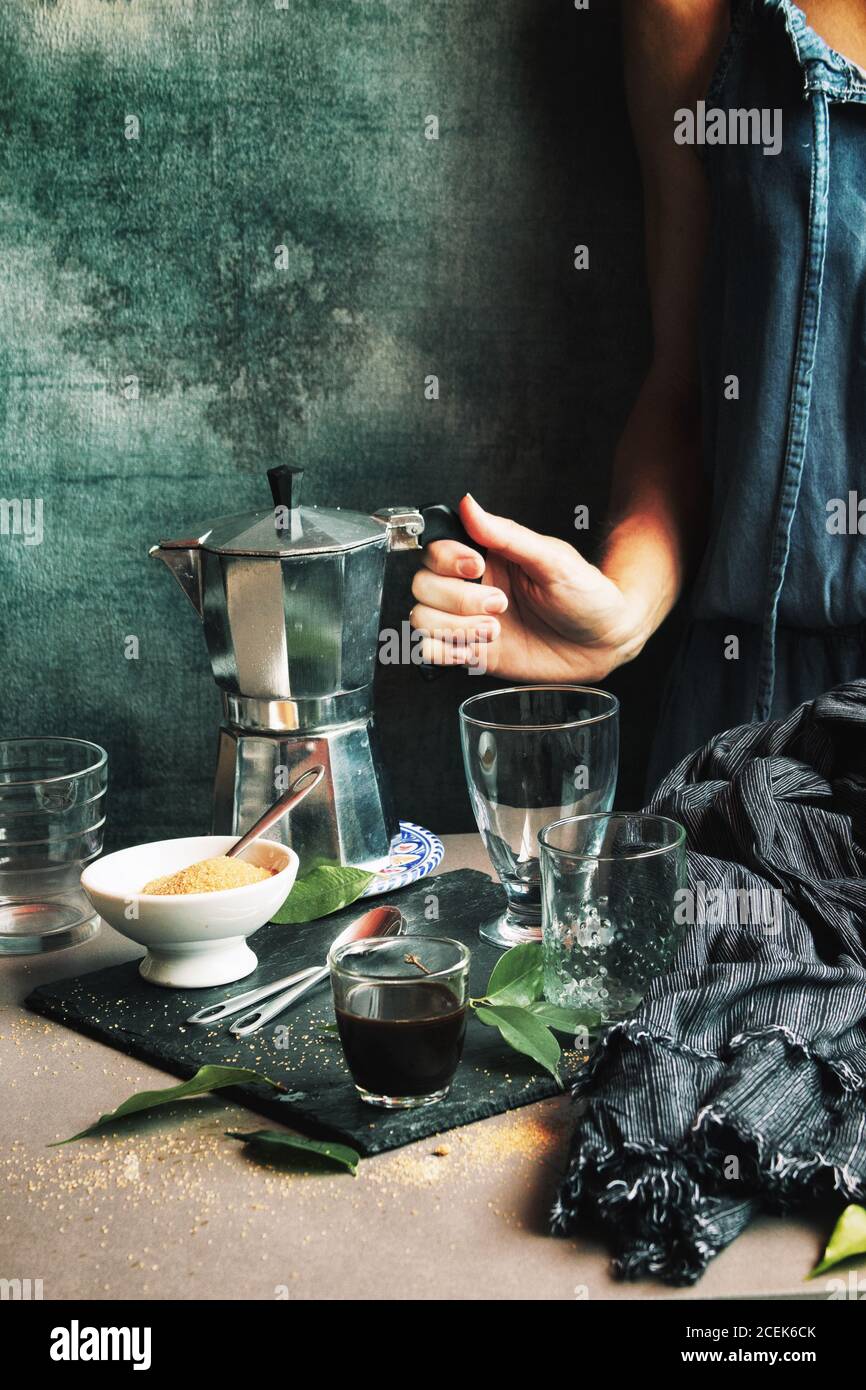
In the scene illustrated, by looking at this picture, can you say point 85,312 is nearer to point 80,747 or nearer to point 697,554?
point 80,747

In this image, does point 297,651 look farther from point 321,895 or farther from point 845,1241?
point 845,1241

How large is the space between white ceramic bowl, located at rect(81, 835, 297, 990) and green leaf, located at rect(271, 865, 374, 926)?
6cm

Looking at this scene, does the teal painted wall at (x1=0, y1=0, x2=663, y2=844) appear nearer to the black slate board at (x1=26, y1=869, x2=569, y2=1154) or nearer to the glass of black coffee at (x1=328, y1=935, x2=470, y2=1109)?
the black slate board at (x1=26, y1=869, x2=569, y2=1154)

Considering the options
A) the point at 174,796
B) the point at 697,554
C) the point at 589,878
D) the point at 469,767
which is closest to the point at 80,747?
the point at 174,796

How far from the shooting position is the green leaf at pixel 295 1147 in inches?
26.5

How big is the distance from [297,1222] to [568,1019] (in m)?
0.23

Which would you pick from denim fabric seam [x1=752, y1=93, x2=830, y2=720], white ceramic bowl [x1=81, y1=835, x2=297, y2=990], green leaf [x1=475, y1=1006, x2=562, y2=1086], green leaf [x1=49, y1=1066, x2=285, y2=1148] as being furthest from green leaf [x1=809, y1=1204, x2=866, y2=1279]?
denim fabric seam [x1=752, y1=93, x2=830, y2=720]

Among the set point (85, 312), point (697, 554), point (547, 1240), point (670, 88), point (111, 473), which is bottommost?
point (547, 1240)

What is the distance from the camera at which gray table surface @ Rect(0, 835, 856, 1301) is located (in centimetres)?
59

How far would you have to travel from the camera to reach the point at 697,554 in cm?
135

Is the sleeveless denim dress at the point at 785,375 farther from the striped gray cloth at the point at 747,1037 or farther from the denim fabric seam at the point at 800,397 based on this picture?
the striped gray cloth at the point at 747,1037

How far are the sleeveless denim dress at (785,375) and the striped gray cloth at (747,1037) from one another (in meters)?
0.25

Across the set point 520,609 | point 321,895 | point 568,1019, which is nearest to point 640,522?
point 520,609

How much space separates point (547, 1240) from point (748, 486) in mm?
771
